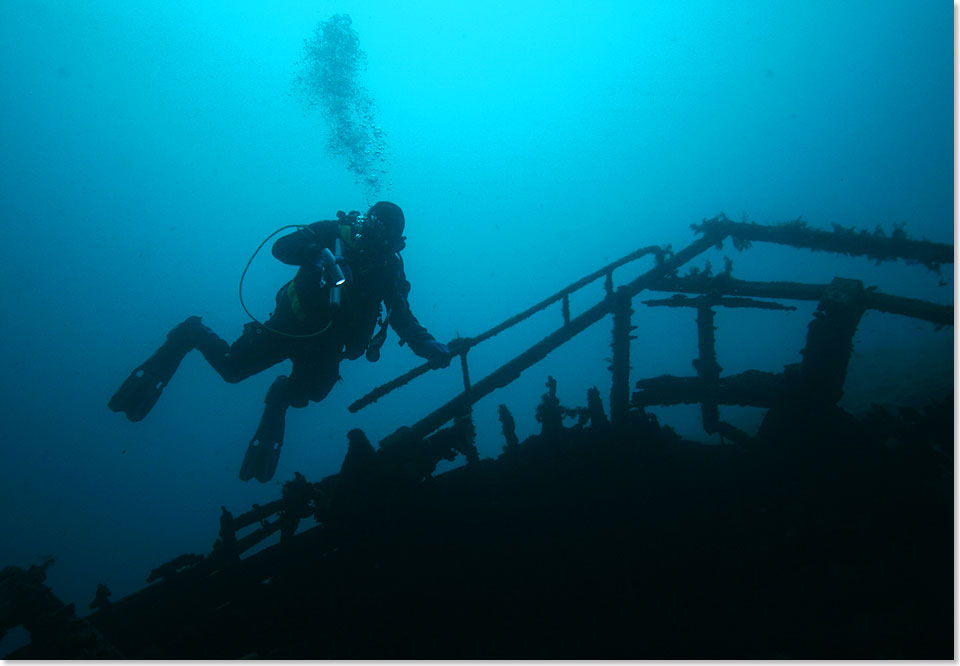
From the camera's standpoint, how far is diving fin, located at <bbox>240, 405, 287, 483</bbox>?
6.67 m

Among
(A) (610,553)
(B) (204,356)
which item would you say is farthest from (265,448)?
(A) (610,553)

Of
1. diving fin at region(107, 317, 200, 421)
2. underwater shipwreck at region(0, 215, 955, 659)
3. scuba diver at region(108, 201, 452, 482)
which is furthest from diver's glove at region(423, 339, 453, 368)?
diving fin at region(107, 317, 200, 421)

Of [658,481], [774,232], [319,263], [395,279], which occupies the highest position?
[774,232]

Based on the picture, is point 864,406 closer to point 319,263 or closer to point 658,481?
point 658,481

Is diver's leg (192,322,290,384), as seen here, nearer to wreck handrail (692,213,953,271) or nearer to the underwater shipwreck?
the underwater shipwreck

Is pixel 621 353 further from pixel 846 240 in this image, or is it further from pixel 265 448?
pixel 265 448

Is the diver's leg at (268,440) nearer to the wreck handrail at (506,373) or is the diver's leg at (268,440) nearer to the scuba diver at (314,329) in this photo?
the scuba diver at (314,329)

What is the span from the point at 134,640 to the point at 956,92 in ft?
28.8

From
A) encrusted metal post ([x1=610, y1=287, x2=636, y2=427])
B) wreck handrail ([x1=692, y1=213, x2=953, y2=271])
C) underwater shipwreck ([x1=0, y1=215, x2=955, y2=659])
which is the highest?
wreck handrail ([x1=692, y1=213, x2=953, y2=271])

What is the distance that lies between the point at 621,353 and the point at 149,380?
6587 millimetres

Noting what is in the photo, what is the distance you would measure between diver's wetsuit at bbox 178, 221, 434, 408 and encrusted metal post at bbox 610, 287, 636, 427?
2.43 m

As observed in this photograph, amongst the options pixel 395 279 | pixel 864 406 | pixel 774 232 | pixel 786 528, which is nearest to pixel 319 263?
pixel 395 279

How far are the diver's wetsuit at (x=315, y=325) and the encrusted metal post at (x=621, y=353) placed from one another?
243 cm

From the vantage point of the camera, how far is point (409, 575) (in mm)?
3131
